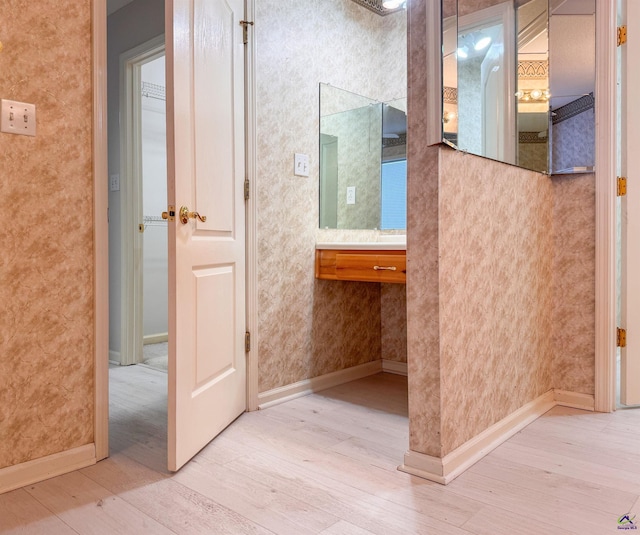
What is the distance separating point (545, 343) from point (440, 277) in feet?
3.51

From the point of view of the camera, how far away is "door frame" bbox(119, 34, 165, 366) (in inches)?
128

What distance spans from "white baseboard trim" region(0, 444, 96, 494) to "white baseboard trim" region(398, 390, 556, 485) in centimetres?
107

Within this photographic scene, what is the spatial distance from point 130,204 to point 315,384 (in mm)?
1677

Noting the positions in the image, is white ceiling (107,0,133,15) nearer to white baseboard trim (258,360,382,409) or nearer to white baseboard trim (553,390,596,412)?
white baseboard trim (258,360,382,409)

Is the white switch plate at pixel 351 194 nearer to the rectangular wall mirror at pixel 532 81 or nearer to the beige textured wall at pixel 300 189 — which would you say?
the beige textured wall at pixel 300 189

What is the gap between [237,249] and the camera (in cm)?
217

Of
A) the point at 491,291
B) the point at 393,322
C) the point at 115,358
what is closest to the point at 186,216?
the point at 491,291

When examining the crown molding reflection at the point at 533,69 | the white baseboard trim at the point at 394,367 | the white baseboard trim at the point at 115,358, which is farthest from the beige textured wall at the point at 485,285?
the white baseboard trim at the point at 115,358

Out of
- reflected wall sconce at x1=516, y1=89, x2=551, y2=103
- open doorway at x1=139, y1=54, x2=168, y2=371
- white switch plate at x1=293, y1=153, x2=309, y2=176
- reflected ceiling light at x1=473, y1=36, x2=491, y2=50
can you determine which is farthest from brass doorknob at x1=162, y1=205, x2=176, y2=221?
open doorway at x1=139, y1=54, x2=168, y2=371

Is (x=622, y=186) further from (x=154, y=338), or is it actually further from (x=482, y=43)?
(x=154, y=338)

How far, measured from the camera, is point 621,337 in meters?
2.28

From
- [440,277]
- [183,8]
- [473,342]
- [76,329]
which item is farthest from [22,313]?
[473,342]

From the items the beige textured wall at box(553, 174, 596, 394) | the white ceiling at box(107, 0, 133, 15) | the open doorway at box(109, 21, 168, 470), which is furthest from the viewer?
the white ceiling at box(107, 0, 133, 15)

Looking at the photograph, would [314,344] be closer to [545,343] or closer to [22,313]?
[545,343]
